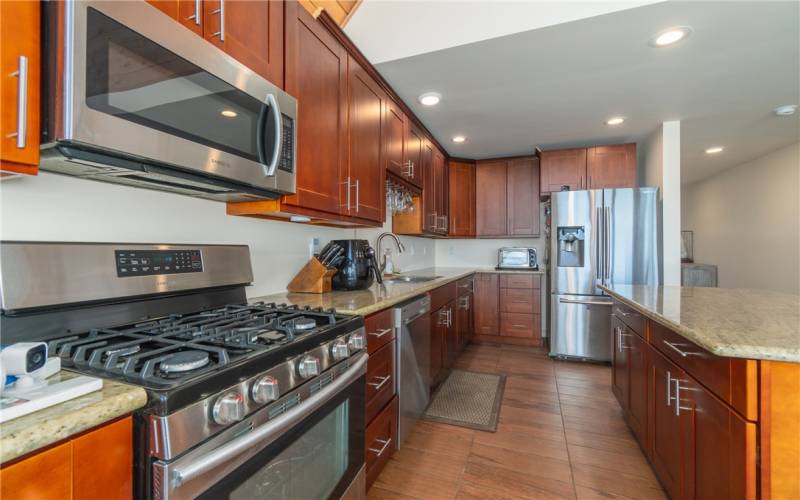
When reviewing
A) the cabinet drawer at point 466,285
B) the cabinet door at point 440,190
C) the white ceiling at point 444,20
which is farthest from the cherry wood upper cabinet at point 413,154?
the cabinet drawer at point 466,285

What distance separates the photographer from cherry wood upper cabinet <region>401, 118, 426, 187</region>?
9.43 ft

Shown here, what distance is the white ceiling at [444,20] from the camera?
181cm

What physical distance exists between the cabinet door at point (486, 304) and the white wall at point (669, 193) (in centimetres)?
166

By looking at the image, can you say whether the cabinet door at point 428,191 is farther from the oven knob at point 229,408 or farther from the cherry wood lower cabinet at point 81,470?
the cherry wood lower cabinet at point 81,470

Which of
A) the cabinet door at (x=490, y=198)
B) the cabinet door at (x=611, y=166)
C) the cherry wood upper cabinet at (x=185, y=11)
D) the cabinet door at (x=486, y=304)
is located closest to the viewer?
the cherry wood upper cabinet at (x=185, y=11)

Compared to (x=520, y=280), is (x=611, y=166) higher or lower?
higher

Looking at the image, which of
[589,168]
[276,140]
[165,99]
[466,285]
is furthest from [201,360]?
[589,168]

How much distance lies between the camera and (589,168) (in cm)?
387

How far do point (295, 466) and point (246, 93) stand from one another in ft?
3.98

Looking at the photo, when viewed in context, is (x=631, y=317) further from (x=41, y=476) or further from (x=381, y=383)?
(x=41, y=476)

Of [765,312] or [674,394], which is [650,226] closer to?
[765,312]

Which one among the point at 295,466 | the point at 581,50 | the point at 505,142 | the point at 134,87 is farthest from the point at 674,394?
the point at 505,142

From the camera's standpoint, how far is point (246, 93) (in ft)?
4.12

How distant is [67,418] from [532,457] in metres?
2.06
